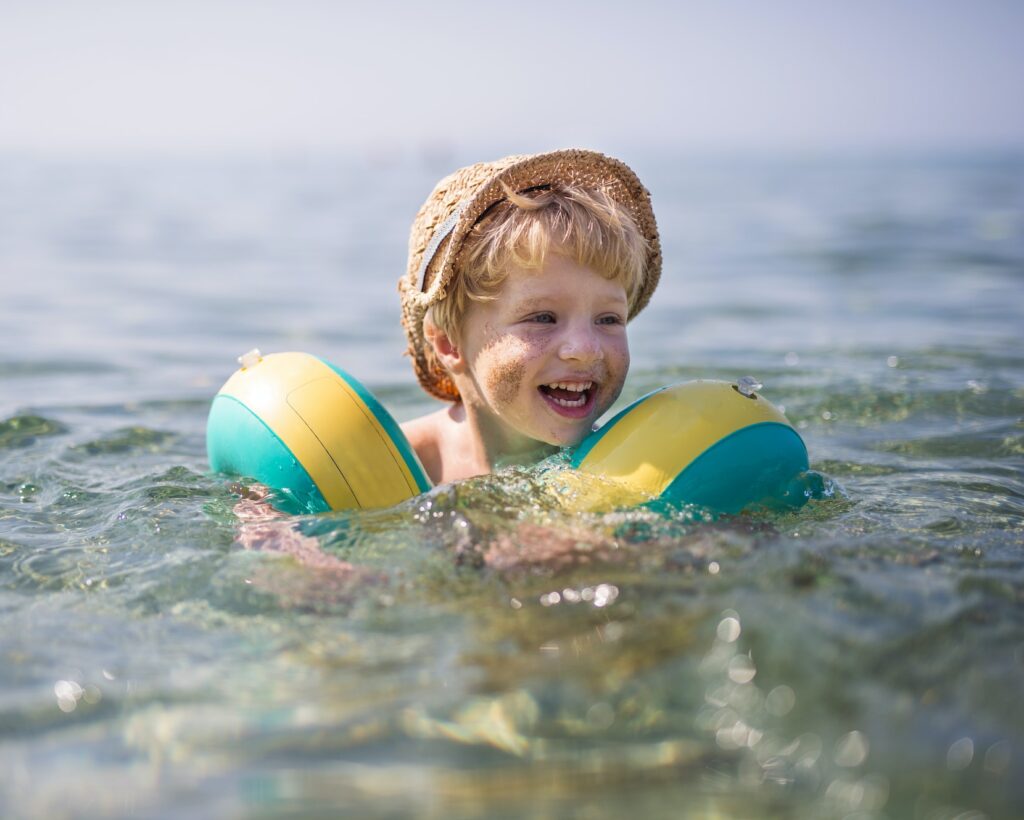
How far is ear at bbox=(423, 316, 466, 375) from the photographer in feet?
14.5

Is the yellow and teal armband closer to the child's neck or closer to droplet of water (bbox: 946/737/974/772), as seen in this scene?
the child's neck

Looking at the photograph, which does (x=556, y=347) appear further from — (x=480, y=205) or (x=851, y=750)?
(x=851, y=750)

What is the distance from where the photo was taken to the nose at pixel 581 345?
12.8 feet

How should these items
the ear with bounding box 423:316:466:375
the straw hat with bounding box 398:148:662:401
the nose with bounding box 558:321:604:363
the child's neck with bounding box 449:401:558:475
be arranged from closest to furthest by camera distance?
the nose with bounding box 558:321:604:363
the straw hat with bounding box 398:148:662:401
the ear with bounding box 423:316:466:375
the child's neck with bounding box 449:401:558:475

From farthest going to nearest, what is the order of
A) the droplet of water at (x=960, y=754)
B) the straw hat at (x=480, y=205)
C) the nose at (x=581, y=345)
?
the straw hat at (x=480, y=205), the nose at (x=581, y=345), the droplet of water at (x=960, y=754)

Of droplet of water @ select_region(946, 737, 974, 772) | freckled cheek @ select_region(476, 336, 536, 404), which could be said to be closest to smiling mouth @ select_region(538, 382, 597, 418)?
freckled cheek @ select_region(476, 336, 536, 404)

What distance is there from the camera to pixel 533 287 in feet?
13.2

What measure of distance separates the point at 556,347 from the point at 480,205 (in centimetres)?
67

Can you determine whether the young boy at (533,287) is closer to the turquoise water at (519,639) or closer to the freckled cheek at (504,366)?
the freckled cheek at (504,366)

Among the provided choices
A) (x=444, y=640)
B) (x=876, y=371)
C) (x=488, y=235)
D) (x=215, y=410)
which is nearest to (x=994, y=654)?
(x=444, y=640)

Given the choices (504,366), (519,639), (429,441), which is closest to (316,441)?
(504,366)

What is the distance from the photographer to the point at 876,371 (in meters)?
7.29

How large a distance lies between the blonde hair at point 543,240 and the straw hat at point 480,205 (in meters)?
0.05

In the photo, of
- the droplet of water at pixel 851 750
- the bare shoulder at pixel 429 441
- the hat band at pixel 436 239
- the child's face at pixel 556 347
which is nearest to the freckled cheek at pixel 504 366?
the child's face at pixel 556 347
